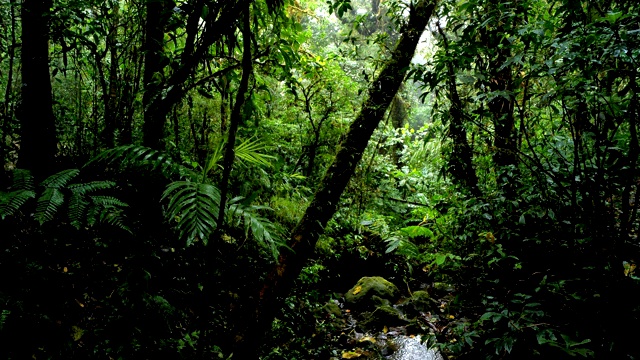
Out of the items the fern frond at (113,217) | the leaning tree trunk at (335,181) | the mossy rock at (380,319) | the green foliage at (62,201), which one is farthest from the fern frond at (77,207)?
the mossy rock at (380,319)

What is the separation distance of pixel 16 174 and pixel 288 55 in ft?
6.86

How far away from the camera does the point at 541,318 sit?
8.98ft

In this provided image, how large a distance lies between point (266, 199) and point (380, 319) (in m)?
2.60

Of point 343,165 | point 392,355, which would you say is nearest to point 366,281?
point 392,355

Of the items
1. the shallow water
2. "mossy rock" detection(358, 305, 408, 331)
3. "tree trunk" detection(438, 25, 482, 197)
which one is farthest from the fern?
"mossy rock" detection(358, 305, 408, 331)

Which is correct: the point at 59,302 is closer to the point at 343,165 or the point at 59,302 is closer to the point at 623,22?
the point at 343,165

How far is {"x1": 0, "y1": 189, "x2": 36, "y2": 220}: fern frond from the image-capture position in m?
2.02

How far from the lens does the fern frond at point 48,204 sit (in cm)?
208

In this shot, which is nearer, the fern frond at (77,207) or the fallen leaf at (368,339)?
the fern frond at (77,207)

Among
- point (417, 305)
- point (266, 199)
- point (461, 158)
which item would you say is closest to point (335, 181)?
point (266, 199)

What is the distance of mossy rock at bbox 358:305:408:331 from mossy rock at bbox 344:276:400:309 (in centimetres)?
23

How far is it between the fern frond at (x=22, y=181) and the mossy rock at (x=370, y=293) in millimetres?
4864

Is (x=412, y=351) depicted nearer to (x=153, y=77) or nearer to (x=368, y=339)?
(x=368, y=339)

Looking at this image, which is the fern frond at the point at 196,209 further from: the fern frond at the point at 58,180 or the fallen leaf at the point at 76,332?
the fallen leaf at the point at 76,332
